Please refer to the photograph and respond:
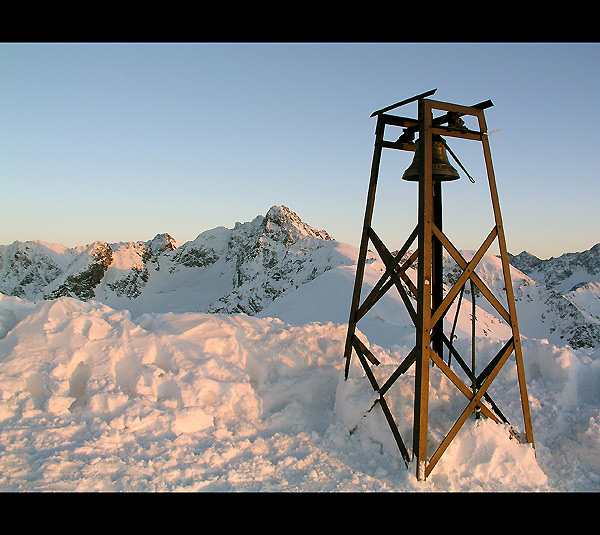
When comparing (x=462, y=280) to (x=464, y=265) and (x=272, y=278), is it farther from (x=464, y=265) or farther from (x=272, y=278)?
(x=272, y=278)

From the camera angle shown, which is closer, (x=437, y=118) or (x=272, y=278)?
(x=437, y=118)

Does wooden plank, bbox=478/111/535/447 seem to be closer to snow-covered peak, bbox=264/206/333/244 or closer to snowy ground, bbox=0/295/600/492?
snowy ground, bbox=0/295/600/492

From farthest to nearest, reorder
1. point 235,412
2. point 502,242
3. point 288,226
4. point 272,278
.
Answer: point 288,226, point 272,278, point 235,412, point 502,242

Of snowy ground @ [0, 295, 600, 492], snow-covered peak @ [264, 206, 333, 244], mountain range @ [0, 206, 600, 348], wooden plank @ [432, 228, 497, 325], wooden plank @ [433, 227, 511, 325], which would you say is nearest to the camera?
snowy ground @ [0, 295, 600, 492]

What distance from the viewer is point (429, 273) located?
456 cm

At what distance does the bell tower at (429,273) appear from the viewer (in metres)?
4.55

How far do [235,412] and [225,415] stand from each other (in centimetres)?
19

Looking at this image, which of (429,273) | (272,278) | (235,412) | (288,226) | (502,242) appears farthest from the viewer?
(288,226)

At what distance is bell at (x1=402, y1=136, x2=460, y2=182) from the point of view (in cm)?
528

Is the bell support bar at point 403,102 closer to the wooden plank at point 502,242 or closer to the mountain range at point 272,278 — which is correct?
the wooden plank at point 502,242

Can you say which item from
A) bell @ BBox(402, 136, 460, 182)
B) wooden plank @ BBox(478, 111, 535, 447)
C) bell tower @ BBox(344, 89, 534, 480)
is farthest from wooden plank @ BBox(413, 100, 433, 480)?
wooden plank @ BBox(478, 111, 535, 447)

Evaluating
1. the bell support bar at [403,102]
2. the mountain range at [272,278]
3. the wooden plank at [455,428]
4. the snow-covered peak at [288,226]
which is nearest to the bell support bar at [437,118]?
the bell support bar at [403,102]

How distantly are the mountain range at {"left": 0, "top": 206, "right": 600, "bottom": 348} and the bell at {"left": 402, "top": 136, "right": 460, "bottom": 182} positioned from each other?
918 cm

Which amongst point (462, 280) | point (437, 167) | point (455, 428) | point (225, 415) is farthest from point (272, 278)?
point (455, 428)
